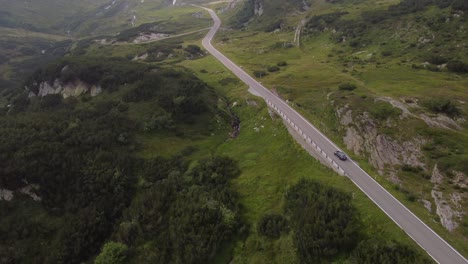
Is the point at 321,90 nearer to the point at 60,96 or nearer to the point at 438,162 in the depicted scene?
the point at 438,162

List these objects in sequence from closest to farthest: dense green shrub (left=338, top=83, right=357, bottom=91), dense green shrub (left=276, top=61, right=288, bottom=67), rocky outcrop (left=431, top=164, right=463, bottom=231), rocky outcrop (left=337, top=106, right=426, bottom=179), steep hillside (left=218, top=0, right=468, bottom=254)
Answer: rocky outcrop (left=431, top=164, right=463, bottom=231) → steep hillside (left=218, top=0, right=468, bottom=254) → rocky outcrop (left=337, top=106, right=426, bottom=179) → dense green shrub (left=338, top=83, right=357, bottom=91) → dense green shrub (left=276, top=61, right=288, bottom=67)

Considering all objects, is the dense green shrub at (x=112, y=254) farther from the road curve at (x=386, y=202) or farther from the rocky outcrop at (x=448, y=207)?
the rocky outcrop at (x=448, y=207)

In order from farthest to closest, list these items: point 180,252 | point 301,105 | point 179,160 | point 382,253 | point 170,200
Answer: point 301,105 → point 179,160 → point 170,200 → point 180,252 → point 382,253

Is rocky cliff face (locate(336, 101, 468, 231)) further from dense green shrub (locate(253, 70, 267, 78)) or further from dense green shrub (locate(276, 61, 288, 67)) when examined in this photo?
dense green shrub (locate(276, 61, 288, 67))

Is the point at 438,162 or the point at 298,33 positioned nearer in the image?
the point at 438,162

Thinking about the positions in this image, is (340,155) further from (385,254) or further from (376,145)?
(385,254)

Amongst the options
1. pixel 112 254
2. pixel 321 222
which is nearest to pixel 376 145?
pixel 321 222

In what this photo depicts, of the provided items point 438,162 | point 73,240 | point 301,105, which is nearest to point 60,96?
point 73,240

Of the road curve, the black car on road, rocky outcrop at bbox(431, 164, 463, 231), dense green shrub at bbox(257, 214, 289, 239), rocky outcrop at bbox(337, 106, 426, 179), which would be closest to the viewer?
the road curve

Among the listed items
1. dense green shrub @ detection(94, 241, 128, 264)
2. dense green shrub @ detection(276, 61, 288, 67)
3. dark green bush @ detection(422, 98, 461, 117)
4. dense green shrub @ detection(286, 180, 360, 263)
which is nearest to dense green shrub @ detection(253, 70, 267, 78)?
dense green shrub @ detection(276, 61, 288, 67)
